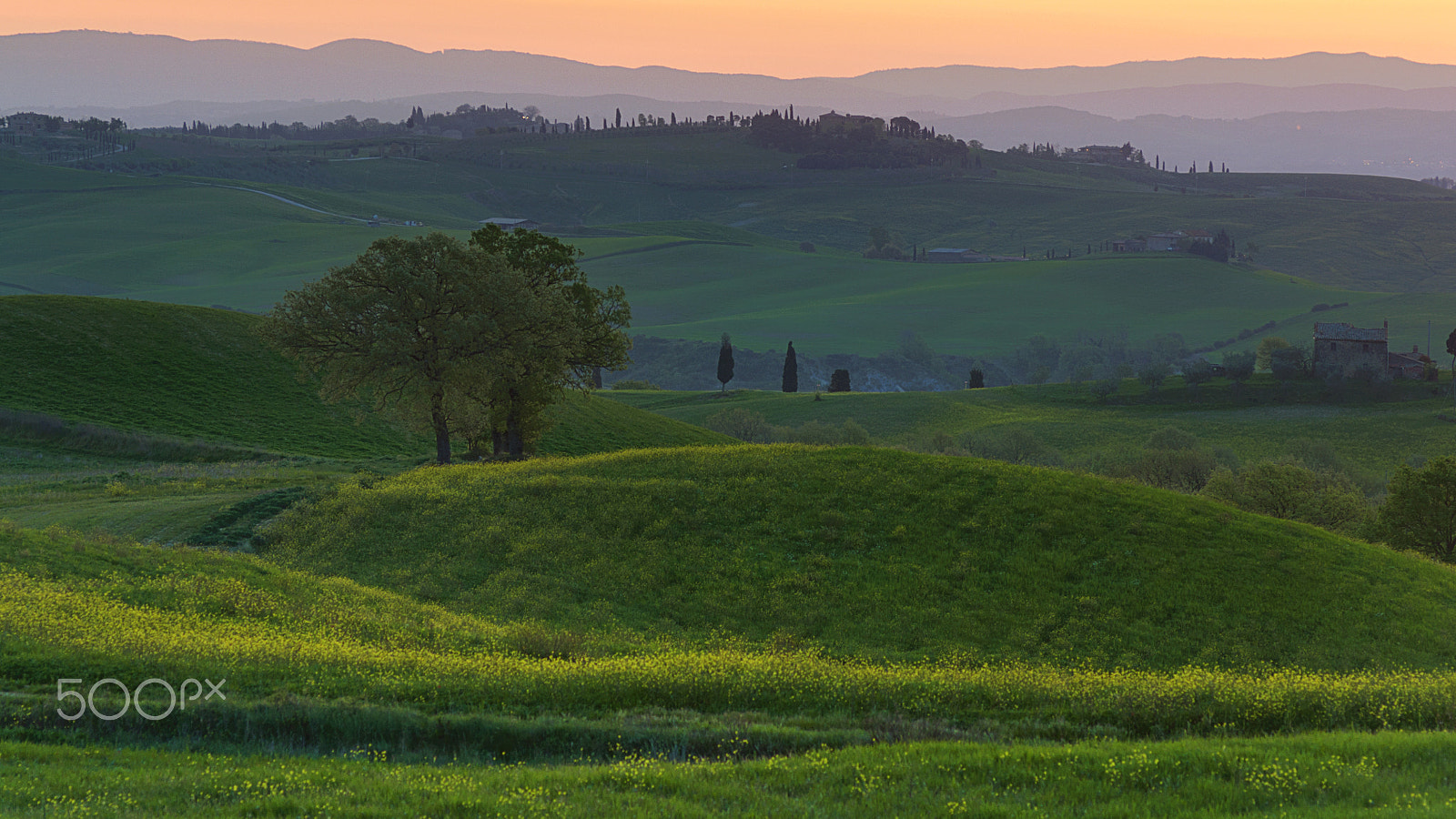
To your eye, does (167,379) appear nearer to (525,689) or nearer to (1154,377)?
(525,689)

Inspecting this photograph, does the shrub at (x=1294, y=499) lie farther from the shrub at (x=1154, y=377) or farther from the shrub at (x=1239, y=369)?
the shrub at (x=1239, y=369)

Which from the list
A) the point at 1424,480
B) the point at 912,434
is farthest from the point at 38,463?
the point at 912,434

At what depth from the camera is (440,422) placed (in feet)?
166

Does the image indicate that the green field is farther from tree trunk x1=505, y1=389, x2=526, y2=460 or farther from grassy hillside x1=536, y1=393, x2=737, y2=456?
grassy hillside x1=536, y1=393, x2=737, y2=456

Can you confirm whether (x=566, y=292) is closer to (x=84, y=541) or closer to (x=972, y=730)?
(x=84, y=541)

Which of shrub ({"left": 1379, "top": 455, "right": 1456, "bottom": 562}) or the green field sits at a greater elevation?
the green field

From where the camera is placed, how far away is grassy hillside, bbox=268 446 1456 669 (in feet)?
90.6

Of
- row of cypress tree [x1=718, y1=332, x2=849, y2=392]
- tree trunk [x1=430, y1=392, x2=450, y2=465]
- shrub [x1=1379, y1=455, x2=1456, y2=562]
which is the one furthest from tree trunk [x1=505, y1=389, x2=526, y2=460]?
row of cypress tree [x1=718, y1=332, x2=849, y2=392]

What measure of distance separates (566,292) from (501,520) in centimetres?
2230

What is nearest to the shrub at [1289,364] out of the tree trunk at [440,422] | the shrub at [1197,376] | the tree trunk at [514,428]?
the shrub at [1197,376]
